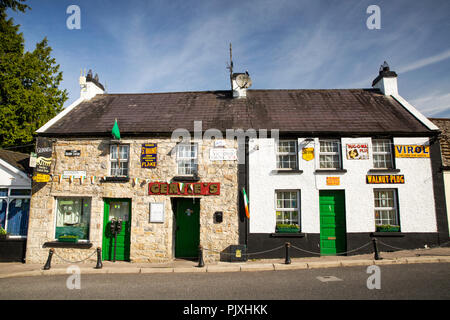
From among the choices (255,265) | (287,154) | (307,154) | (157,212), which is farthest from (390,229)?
(157,212)

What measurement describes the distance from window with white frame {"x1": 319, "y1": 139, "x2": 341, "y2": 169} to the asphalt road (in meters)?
4.17

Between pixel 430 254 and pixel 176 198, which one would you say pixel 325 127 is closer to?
pixel 430 254

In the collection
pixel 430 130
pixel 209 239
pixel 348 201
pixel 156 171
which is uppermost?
pixel 430 130

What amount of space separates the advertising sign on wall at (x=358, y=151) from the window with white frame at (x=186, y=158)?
6.37 metres

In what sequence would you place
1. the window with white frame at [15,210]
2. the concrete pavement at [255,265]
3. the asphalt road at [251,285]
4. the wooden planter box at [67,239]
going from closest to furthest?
the asphalt road at [251,285] → the concrete pavement at [255,265] → the wooden planter box at [67,239] → the window with white frame at [15,210]

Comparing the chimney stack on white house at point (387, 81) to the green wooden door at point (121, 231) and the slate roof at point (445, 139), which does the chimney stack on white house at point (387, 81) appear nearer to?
the slate roof at point (445, 139)

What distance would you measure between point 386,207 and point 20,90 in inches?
822

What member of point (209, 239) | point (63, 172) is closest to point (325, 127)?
point (209, 239)

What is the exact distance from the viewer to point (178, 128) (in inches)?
470

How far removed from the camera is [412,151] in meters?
11.4

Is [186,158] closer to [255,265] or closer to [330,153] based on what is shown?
[255,265]

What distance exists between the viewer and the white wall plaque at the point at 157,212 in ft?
36.7

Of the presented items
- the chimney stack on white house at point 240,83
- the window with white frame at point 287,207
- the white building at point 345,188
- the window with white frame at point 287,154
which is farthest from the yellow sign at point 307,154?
the chimney stack on white house at point 240,83
